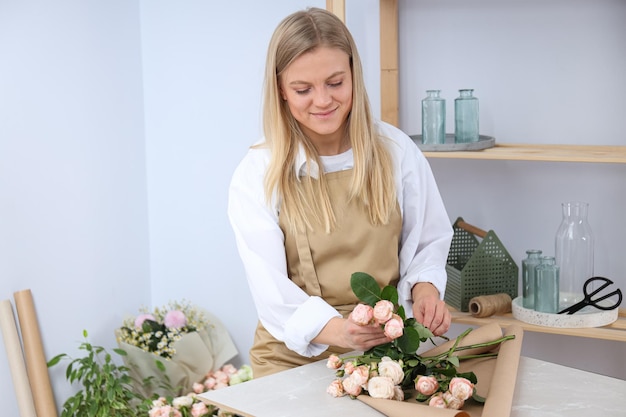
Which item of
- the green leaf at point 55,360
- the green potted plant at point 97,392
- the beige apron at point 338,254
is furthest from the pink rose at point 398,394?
the green leaf at point 55,360

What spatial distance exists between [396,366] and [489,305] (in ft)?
3.49

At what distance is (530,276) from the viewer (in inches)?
94.8

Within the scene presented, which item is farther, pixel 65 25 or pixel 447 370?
pixel 65 25

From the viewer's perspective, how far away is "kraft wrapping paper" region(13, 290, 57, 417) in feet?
8.44

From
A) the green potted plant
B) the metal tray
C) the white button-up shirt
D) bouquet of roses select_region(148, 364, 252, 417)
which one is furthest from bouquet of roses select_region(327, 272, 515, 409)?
the green potted plant

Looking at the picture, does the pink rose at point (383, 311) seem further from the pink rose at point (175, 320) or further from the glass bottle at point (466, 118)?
the pink rose at point (175, 320)

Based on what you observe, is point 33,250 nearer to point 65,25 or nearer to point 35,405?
point 35,405

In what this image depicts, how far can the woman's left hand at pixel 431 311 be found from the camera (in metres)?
1.85

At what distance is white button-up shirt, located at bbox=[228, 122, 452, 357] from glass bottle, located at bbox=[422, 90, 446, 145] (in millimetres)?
369

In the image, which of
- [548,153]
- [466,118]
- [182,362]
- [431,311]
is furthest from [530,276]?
[182,362]

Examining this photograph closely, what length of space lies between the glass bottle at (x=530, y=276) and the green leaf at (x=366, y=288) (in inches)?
38.2

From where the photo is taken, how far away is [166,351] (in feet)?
9.19

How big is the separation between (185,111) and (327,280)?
1268mm

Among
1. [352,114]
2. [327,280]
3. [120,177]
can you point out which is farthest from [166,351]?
[352,114]
